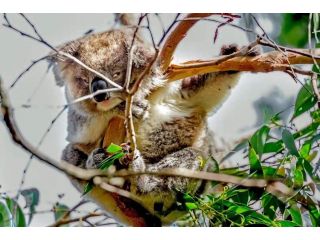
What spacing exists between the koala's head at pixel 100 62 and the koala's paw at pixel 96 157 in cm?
13

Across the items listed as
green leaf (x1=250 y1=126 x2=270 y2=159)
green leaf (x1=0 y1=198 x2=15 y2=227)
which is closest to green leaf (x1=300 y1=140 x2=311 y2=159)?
green leaf (x1=250 y1=126 x2=270 y2=159)

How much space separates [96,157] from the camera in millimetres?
1744

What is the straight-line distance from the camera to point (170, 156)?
182cm

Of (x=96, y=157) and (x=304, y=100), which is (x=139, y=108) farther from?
(x=304, y=100)

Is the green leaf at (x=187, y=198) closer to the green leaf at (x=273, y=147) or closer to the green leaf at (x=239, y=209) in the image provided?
the green leaf at (x=239, y=209)

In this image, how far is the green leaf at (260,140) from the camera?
1.59m

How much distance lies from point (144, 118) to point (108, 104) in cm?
13

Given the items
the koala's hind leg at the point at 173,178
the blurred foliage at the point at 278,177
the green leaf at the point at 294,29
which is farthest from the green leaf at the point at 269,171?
the green leaf at the point at 294,29

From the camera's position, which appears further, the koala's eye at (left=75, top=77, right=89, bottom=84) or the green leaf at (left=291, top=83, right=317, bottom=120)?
the koala's eye at (left=75, top=77, right=89, bottom=84)

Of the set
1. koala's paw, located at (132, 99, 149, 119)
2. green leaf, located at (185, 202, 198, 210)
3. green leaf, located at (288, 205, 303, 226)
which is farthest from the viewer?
koala's paw, located at (132, 99, 149, 119)

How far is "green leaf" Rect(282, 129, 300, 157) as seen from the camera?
154 centimetres

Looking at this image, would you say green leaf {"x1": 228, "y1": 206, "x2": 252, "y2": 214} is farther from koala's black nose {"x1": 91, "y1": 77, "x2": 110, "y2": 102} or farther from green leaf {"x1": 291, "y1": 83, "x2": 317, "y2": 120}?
koala's black nose {"x1": 91, "y1": 77, "x2": 110, "y2": 102}

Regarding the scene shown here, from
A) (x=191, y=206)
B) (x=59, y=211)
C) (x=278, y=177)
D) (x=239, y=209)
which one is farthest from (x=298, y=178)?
(x=59, y=211)
